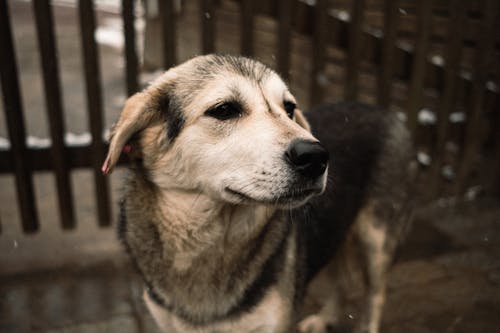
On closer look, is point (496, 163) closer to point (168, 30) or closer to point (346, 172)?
point (346, 172)

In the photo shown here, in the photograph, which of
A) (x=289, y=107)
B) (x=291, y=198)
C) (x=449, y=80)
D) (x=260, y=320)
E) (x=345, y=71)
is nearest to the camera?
(x=291, y=198)

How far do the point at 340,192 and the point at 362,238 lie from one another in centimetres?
47

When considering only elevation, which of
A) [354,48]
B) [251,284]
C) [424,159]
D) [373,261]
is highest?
[354,48]

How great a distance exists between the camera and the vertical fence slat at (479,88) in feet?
14.9

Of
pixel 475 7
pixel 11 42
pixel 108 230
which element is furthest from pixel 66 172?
pixel 475 7

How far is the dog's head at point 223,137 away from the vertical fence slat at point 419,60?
2469 mm

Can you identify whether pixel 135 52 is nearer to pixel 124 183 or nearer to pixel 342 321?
pixel 124 183

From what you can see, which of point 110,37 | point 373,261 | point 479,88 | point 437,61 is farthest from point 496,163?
point 110,37

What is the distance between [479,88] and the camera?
15.5 ft

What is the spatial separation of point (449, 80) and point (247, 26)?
6.71 ft

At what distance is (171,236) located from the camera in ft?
7.60

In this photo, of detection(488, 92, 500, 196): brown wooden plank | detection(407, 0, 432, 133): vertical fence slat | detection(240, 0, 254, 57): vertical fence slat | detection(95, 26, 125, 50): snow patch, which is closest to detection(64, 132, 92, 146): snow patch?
detection(240, 0, 254, 57): vertical fence slat

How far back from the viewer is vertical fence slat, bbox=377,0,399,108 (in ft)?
13.9

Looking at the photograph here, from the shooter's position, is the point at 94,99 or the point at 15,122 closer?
the point at 15,122
